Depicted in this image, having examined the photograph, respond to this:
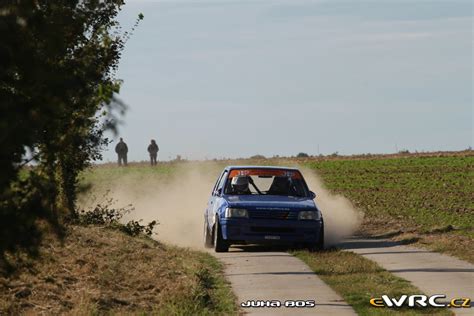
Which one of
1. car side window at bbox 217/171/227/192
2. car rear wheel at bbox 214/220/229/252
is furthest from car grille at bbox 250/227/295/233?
car side window at bbox 217/171/227/192

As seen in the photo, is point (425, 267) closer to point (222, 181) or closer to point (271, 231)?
point (271, 231)

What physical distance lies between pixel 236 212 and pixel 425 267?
4.62m

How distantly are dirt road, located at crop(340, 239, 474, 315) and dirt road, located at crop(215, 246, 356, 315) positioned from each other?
1.30 meters

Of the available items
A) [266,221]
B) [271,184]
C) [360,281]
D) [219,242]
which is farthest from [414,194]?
[360,281]

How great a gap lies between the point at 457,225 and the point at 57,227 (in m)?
19.2

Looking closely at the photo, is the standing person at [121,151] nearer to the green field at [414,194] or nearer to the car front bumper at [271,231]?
the green field at [414,194]

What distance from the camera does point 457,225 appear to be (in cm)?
2755

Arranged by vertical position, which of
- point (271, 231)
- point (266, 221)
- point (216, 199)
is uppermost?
point (216, 199)

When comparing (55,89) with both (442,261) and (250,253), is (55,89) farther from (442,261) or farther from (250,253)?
(250,253)

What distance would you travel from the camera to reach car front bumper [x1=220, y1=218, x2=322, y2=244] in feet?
70.1

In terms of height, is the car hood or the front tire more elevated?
the car hood

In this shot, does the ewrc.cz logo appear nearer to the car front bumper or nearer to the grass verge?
the grass verge

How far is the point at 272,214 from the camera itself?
21578 millimetres

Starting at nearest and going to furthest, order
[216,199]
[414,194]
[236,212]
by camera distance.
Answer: [236,212], [216,199], [414,194]
